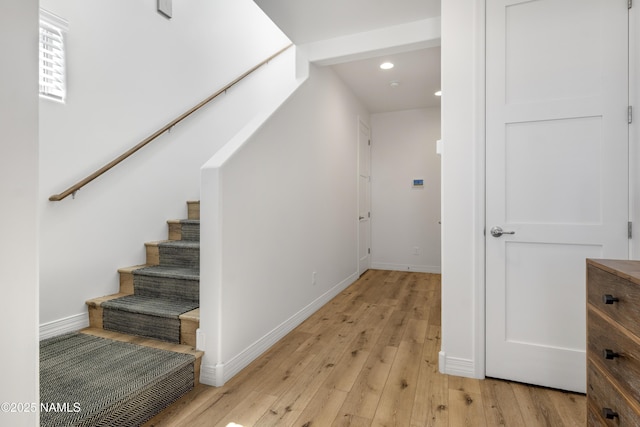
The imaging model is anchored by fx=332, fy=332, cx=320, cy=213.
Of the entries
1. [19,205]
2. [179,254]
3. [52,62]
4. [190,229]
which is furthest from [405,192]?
[19,205]

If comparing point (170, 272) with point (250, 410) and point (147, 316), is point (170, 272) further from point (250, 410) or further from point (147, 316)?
point (250, 410)

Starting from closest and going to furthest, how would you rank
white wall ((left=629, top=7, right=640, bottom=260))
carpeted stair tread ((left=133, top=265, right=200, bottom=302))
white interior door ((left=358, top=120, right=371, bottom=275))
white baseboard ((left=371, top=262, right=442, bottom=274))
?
white wall ((left=629, top=7, right=640, bottom=260))
carpeted stair tread ((left=133, top=265, right=200, bottom=302))
white interior door ((left=358, top=120, right=371, bottom=275))
white baseboard ((left=371, top=262, right=442, bottom=274))

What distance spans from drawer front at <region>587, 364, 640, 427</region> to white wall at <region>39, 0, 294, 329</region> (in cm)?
289

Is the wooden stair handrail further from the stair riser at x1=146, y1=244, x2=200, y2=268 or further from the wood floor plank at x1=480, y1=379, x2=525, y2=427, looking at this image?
the wood floor plank at x1=480, y1=379, x2=525, y2=427

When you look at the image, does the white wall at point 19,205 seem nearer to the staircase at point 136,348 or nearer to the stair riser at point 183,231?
the staircase at point 136,348

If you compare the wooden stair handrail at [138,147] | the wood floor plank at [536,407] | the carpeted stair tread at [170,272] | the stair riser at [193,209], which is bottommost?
the wood floor plank at [536,407]

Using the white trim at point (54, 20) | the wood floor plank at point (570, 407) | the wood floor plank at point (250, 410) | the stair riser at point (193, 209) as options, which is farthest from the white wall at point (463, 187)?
the white trim at point (54, 20)

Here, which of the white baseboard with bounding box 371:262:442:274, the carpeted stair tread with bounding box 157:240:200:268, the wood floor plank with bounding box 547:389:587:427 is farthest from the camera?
the white baseboard with bounding box 371:262:442:274

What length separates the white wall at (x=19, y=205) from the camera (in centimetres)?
82

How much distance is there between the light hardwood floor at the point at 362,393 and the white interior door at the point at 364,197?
2.21 metres

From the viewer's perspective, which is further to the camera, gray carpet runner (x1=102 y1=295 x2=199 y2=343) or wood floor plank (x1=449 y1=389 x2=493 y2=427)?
gray carpet runner (x1=102 y1=295 x2=199 y2=343)

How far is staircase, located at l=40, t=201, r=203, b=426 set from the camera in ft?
4.95

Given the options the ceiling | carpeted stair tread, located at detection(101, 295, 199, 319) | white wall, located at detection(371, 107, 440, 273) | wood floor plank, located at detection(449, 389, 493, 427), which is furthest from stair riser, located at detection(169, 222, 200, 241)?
white wall, located at detection(371, 107, 440, 273)

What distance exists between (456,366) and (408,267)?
3.17 meters
